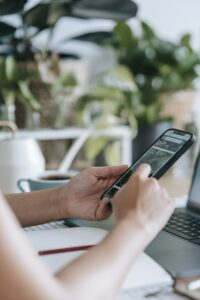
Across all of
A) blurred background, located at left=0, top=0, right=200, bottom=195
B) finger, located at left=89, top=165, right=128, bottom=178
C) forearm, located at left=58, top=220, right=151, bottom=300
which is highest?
forearm, located at left=58, top=220, right=151, bottom=300

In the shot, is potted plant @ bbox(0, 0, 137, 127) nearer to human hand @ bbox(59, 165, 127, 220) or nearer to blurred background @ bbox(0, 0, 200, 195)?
blurred background @ bbox(0, 0, 200, 195)

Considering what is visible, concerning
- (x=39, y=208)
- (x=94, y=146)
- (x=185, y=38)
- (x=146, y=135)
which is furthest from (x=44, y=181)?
(x=185, y=38)

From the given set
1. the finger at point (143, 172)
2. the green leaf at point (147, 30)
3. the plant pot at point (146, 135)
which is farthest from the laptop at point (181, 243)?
the green leaf at point (147, 30)

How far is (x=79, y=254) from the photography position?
619 mm

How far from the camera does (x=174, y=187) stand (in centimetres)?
129

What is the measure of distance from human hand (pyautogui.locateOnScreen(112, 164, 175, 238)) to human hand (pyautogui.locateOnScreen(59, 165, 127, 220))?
19 cm

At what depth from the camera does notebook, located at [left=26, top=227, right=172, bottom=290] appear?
22.0 inches

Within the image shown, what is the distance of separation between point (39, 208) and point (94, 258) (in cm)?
34

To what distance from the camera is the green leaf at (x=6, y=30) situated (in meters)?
1.47

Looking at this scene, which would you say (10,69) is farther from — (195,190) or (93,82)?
(195,190)

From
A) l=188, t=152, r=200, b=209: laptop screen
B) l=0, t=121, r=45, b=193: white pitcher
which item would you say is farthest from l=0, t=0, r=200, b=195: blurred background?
l=188, t=152, r=200, b=209: laptop screen

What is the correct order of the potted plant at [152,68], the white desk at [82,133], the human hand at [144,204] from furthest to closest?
the potted plant at [152,68], the white desk at [82,133], the human hand at [144,204]

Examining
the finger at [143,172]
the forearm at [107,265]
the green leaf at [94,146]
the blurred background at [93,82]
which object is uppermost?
the finger at [143,172]

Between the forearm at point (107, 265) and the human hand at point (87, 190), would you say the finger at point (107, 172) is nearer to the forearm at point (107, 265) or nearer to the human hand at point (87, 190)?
the human hand at point (87, 190)
